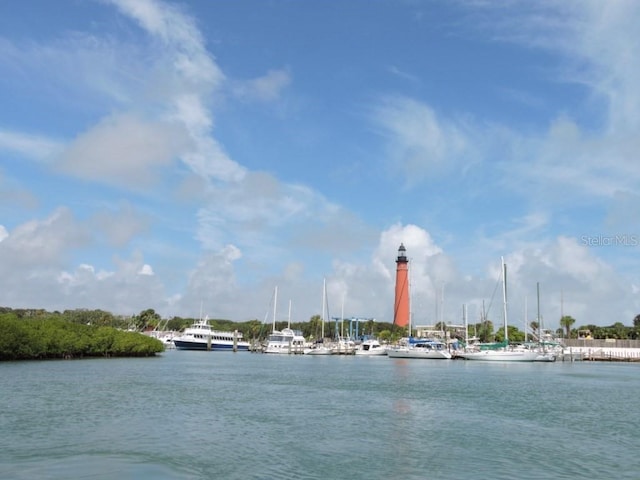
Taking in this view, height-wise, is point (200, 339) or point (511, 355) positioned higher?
point (200, 339)

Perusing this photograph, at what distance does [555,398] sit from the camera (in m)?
55.6

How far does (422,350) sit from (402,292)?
44221 mm

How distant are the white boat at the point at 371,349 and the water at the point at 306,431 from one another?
9204cm

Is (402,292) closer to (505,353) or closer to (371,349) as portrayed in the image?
(371,349)

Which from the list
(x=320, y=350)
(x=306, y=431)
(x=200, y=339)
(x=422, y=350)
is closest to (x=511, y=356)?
(x=422, y=350)

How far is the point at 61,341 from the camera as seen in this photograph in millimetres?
95125

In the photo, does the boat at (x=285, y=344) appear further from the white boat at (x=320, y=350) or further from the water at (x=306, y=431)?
the water at (x=306, y=431)

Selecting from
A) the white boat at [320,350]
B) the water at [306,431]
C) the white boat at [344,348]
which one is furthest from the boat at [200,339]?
the water at [306,431]

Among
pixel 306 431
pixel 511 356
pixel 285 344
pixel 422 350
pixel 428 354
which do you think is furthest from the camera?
pixel 285 344

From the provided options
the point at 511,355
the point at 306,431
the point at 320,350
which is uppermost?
the point at 511,355

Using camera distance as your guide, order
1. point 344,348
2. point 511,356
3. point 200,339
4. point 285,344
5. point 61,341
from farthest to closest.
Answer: point 200,339
point 285,344
point 344,348
point 511,356
point 61,341

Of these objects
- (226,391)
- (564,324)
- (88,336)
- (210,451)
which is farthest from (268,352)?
(210,451)

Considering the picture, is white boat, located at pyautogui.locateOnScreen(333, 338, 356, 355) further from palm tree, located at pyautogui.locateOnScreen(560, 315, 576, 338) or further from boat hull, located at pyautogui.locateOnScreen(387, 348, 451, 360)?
palm tree, located at pyautogui.locateOnScreen(560, 315, 576, 338)

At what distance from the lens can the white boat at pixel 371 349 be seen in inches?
6073
